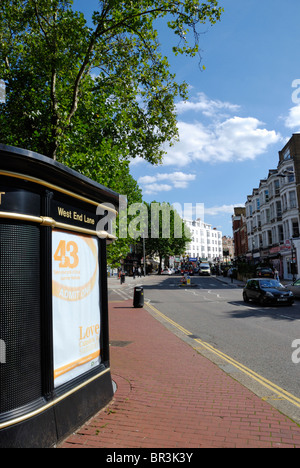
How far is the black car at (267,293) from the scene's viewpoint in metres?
17.3

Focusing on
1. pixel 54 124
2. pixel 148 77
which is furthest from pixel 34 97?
pixel 148 77

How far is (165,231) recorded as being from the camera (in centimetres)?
7350

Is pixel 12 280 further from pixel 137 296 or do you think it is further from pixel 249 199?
pixel 249 199

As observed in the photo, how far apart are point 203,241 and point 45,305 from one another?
407 feet

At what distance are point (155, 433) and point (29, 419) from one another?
4.97ft

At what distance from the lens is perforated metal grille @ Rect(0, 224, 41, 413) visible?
134 inches

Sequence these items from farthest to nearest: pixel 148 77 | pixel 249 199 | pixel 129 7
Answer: pixel 249 199, pixel 148 77, pixel 129 7

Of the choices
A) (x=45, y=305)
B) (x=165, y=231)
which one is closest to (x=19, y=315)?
(x=45, y=305)

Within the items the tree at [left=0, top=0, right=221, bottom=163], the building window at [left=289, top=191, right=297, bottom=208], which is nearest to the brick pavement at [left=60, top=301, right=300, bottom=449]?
the tree at [left=0, top=0, right=221, bottom=163]

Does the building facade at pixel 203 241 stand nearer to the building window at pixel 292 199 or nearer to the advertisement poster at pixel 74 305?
the building window at pixel 292 199

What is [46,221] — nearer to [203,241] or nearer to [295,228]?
[295,228]

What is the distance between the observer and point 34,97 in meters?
11.2

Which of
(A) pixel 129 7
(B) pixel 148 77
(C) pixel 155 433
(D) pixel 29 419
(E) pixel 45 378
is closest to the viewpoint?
(D) pixel 29 419

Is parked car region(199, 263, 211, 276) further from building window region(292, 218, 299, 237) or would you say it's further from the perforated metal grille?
the perforated metal grille
